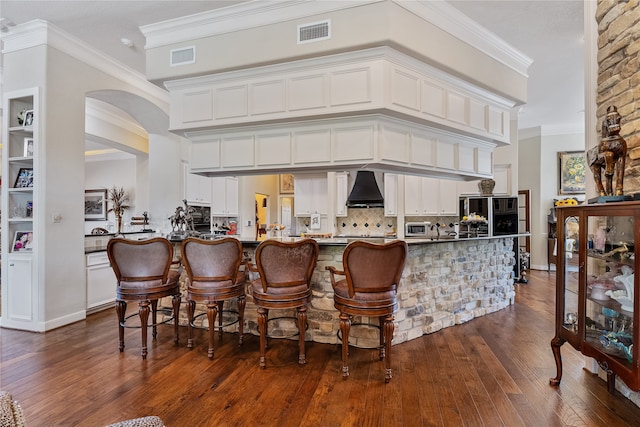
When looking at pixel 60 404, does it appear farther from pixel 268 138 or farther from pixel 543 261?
pixel 543 261

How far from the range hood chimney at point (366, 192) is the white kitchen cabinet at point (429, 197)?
23.5 inches

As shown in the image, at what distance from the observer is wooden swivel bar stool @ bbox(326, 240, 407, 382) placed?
237 cm

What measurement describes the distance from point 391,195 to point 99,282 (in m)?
4.95

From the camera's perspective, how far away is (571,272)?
2.32 metres

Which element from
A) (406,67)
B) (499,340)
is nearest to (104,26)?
(406,67)

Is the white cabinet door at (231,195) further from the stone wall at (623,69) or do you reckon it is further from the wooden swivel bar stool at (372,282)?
the stone wall at (623,69)

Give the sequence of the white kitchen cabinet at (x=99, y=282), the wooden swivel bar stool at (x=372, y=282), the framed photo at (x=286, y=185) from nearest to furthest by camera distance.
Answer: the wooden swivel bar stool at (x=372, y=282) < the white kitchen cabinet at (x=99, y=282) < the framed photo at (x=286, y=185)

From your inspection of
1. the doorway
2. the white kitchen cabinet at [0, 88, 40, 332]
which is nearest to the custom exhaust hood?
the white kitchen cabinet at [0, 88, 40, 332]

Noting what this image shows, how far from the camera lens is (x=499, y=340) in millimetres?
3254

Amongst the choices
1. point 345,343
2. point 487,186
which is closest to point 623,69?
point 345,343

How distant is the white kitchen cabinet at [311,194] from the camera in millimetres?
6434

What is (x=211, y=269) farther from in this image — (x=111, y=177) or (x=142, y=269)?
(x=111, y=177)

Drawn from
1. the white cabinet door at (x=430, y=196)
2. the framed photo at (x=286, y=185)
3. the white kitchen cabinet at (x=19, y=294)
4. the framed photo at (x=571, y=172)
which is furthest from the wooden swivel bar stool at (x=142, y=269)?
the framed photo at (x=571, y=172)

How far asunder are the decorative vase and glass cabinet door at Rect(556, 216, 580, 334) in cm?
404
